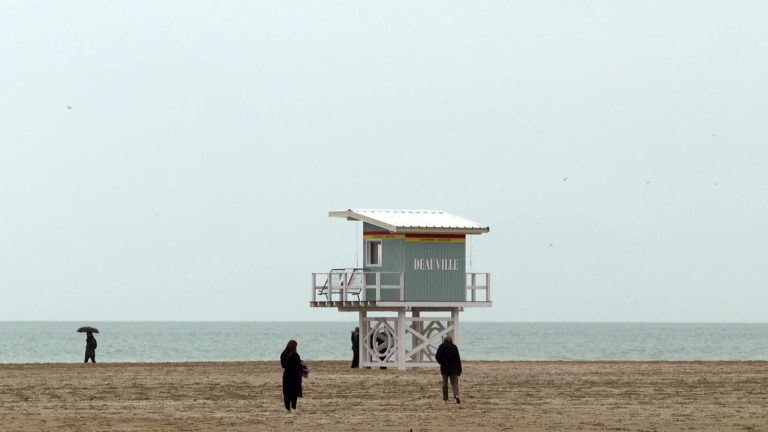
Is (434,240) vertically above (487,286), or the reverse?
(434,240)

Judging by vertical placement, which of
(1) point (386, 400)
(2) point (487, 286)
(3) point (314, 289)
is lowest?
(1) point (386, 400)

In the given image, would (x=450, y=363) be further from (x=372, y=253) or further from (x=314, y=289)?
(x=314, y=289)

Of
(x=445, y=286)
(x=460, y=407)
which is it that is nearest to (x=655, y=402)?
(x=460, y=407)

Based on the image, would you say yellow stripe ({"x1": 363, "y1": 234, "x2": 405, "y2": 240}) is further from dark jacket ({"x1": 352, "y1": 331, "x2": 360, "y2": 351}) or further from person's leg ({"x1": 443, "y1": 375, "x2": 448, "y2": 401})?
person's leg ({"x1": 443, "y1": 375, "x2": 448, "y2": 401})

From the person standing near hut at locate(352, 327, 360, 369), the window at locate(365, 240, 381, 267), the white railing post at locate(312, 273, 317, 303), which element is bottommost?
the person standing near hut at locate(352, 327, 360, 369)

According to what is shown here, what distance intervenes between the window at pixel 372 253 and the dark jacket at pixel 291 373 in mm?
20859

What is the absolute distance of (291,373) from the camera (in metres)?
32.0

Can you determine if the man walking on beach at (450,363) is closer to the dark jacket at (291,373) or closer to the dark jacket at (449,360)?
the dark jacket at (449,360)

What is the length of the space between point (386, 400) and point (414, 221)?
1748 cm

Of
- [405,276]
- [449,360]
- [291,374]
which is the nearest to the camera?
Answer: [291,374]

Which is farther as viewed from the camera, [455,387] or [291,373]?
[455,387]

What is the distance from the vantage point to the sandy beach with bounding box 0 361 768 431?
28969mm

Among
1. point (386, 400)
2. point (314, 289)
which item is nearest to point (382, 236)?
point (314, 289)

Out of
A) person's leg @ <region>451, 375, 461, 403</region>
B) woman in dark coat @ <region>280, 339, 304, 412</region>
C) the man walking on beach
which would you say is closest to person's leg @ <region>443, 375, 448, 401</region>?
the man walking on beach
